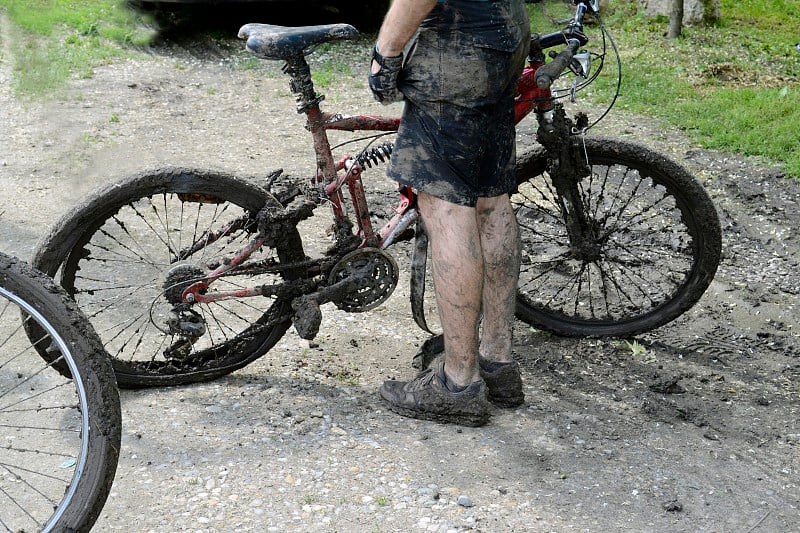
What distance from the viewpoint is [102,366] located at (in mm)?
2756

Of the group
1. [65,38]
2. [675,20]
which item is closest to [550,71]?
[675,20]

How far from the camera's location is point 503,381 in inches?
148

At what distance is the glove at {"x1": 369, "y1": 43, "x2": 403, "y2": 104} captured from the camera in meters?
3.26

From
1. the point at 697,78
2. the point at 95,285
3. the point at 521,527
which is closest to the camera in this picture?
the point at 521,527

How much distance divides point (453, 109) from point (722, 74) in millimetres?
5752

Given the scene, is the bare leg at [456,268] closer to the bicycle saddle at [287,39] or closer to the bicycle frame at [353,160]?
the bicycle frame at [353,160]

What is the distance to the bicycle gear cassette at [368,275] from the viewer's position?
12.6 feet

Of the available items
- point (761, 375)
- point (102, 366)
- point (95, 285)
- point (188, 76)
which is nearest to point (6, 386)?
point (95, 285)

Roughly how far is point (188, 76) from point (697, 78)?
4.60 m

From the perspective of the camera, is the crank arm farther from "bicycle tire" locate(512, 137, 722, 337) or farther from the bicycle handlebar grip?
the bicycle handlebar grip

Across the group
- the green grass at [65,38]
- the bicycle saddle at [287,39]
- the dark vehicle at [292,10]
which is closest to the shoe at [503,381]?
the bicycle saddle at [287,39]

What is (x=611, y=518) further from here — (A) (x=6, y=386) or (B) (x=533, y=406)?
(A) (x=6, y=386)

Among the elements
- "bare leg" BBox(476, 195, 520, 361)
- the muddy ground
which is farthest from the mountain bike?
"bare leg" BBox(476, 195, 520, 361)

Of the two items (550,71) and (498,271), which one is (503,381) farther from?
(550,71)
